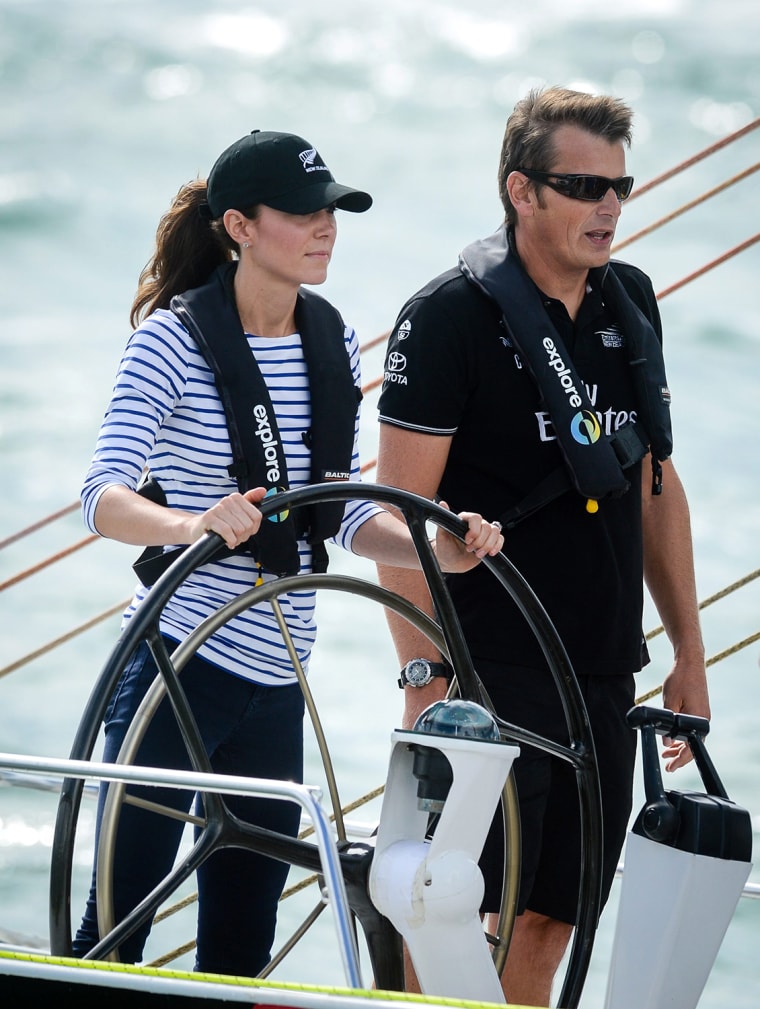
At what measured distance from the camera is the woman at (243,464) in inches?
73.0

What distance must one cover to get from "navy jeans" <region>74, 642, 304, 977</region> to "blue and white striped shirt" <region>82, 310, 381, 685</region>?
4 centimetres

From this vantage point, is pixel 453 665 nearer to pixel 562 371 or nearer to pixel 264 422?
pixel 264 422

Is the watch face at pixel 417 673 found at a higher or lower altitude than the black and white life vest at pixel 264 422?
lower

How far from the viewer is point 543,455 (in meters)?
2.29

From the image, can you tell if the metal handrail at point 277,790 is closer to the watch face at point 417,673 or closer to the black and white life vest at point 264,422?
the black and white life vest at point 264,422

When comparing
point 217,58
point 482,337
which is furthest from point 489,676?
point 217,58

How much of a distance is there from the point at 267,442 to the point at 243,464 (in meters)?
0.05

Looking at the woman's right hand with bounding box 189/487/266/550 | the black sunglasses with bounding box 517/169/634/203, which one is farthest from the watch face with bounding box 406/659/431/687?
the black sunglasses with bounding box 517/169/634/203

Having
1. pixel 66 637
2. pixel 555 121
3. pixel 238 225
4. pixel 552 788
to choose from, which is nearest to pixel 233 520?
pixel 238 225

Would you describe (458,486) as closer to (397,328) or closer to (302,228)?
(397,328)

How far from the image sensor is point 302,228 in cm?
201

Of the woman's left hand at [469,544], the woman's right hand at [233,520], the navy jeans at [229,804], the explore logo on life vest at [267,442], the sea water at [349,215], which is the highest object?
the sea water at [349,215]

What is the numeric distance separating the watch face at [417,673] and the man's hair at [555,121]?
2.43 ft

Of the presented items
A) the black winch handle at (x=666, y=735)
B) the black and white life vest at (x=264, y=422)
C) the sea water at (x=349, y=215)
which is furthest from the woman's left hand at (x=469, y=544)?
the sea water at (x=349, y=215)
